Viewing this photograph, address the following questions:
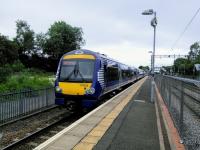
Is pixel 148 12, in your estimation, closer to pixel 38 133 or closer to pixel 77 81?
pixel 77 81

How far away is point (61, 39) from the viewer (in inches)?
3246

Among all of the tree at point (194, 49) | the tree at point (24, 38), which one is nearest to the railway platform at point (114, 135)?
the tree at point (24, 38)

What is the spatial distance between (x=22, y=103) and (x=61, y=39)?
69.9 metres

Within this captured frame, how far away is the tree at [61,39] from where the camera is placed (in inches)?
3196

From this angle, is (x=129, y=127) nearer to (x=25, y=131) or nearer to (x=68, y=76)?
(x=25, y=131)

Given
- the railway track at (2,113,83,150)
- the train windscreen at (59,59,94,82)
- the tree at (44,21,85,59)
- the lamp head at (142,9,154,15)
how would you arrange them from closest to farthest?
the railway track at (2,113,83,150) < the train windscreen at (59,59,94,82) < the lamp head at (142,9,154,15) < the tree at (44,21,85,59)

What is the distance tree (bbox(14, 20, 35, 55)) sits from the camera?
281ft

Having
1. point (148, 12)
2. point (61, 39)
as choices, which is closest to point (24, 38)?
point (61, 39)

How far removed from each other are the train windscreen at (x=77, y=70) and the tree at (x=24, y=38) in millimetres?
72357

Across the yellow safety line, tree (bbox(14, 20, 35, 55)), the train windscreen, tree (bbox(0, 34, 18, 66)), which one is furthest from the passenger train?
tree (bbox(14, 20, 35, 55))

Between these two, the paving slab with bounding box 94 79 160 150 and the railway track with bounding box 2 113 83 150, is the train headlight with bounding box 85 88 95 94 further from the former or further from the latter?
the paving slab with bounding box 94 79 160 150

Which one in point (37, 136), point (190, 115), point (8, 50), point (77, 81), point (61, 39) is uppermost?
point (61, 39)

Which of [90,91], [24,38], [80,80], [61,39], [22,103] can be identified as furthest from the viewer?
[24,38]

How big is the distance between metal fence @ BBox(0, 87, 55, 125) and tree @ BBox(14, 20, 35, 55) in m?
71.0
